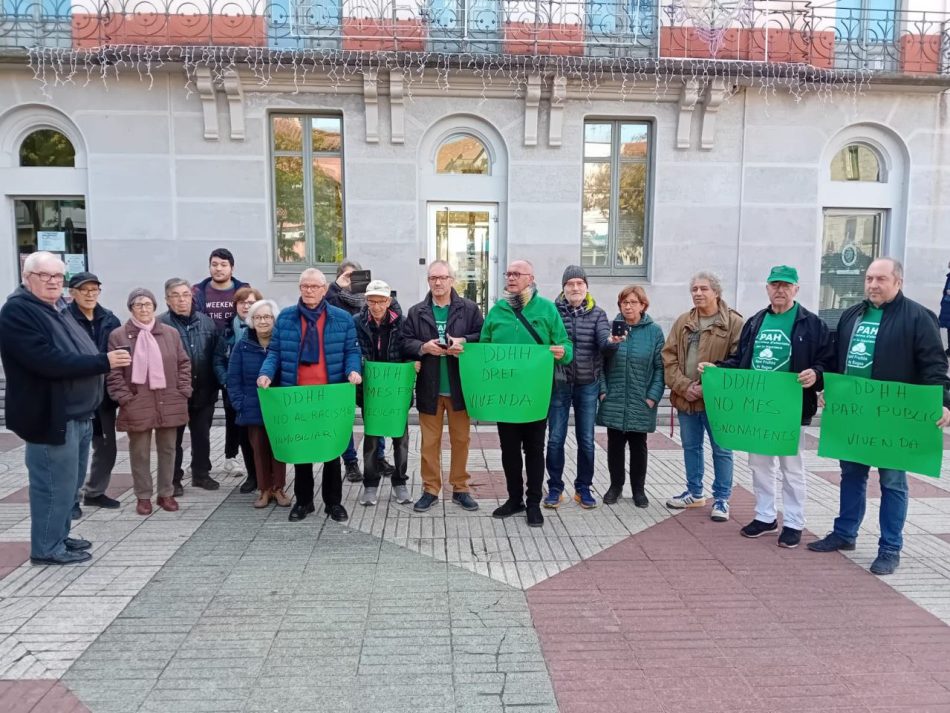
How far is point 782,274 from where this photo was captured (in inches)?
194

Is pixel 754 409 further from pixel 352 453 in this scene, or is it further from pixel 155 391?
pixel 155 391

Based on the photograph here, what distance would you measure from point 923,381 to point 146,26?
39.7 feet

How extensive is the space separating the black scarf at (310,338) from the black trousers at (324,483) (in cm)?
86

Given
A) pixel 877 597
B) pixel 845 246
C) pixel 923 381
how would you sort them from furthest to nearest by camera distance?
1. pixel 845 246
2. pixel 923 381
3. pixel 877 597

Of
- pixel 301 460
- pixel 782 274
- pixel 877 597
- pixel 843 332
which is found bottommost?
pixel 877 597

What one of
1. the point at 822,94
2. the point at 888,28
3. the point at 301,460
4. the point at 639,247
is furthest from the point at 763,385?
the point at 888,28

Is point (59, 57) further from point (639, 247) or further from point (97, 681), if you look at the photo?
point (97, 681)

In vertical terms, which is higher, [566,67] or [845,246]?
[566,67]

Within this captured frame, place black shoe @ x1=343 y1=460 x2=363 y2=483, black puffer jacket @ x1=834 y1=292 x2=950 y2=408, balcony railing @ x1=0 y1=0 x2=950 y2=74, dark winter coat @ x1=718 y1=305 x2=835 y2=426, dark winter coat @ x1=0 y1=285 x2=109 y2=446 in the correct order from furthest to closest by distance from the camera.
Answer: balcony railing @ x1=0 y1=0 x2=950 y2=74 < black shoe @ x1=343 y1=460 x2=363 y2=483 < dark winter coat @ x1=718 y1=305 x2=835 y2=426 < black puffer jacket @ x1=834 y1=292 x2=950 y2=408 < dark winter coat @ x1=0 y1=285 x2=109 y2=446

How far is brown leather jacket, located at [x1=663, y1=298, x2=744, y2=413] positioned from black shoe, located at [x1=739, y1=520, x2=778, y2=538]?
0.99 meters

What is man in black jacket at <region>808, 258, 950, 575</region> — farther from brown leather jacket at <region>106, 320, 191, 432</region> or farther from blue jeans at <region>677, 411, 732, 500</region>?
brown leather jacket at <region>106, 320, 191, 432</region>

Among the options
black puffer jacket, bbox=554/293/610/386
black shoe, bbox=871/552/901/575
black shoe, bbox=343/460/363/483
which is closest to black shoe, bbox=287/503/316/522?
black shoe, bbox=343/460/363/483

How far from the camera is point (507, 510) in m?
5.62

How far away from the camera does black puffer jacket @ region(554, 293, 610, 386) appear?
18.6 feet
